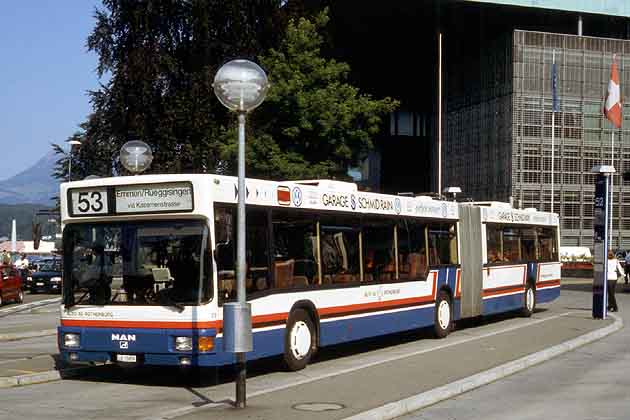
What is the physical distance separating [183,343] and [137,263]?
122 cm

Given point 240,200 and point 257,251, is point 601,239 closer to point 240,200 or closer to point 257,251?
point 257,251

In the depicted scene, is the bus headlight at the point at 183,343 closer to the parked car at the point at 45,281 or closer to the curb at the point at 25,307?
the curb at the point at 25,307

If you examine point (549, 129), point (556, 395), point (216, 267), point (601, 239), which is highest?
point (549, 129)

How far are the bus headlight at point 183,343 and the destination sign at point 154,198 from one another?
1630mm

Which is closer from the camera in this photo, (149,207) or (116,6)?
(149,207)

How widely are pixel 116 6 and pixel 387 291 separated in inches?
995

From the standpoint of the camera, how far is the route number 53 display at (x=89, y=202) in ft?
42.3

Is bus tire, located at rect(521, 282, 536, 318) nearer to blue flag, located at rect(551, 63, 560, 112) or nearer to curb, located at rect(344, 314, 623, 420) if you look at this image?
curb, located at rect(344, 314, 623, 420)

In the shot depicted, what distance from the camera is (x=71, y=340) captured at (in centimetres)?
1304

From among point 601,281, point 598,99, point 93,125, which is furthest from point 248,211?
point 598,99

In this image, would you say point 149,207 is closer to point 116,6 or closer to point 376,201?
point 376,201

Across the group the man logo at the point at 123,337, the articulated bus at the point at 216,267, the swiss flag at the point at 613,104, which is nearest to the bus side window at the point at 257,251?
the articulated bus at the point at 216,267

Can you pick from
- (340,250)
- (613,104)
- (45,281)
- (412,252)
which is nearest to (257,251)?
(340,250)

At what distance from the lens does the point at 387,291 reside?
17.1 metres
